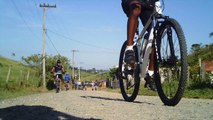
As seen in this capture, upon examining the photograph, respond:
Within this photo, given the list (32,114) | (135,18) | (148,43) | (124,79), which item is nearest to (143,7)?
(135,18)

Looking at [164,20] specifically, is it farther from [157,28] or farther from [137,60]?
[137,60]

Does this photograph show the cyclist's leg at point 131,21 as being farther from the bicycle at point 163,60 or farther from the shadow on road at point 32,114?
the shadow on road at point 32,114

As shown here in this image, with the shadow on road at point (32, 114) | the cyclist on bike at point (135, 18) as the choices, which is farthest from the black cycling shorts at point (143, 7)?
the shadow on road at point (32, 114)

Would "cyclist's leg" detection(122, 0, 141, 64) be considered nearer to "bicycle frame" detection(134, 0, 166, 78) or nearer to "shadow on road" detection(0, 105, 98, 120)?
"bicycle frame" detection(134, 0, 166, 78)

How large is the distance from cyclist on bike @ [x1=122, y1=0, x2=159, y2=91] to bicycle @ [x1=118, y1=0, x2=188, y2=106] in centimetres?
6

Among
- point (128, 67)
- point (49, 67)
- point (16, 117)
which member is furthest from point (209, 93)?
point (49, 67)

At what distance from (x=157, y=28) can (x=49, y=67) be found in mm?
60347

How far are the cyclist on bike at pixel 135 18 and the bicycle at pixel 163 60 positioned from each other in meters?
0.06

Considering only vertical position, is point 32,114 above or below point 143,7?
below

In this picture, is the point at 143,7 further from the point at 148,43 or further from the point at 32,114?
the point at 32,114

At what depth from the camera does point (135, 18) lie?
5.00 meters

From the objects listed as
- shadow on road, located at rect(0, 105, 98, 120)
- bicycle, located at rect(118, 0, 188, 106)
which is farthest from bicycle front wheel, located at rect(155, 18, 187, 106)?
shadow on road, located at rect(0, 105, 98, 120)

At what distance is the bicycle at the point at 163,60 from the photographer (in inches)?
164

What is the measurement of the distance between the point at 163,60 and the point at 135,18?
78cm
